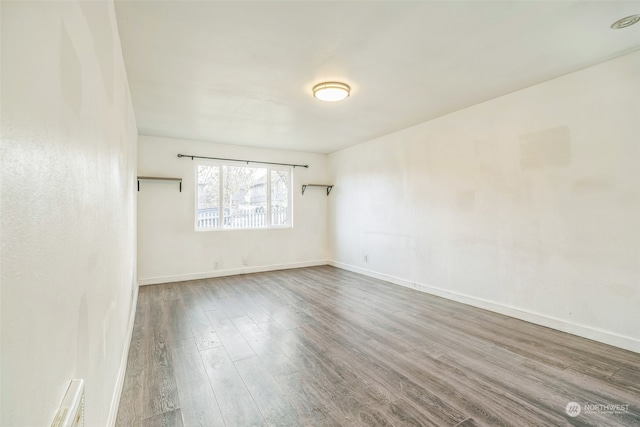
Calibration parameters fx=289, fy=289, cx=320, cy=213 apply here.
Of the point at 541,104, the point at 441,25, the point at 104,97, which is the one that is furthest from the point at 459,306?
the point at 104,97

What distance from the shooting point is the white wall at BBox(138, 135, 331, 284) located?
Answer: 4.76 meters

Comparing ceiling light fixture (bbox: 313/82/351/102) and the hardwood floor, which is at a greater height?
ceiling light fixture (bbox: 313/82/351/102)

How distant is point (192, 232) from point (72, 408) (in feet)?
15.0

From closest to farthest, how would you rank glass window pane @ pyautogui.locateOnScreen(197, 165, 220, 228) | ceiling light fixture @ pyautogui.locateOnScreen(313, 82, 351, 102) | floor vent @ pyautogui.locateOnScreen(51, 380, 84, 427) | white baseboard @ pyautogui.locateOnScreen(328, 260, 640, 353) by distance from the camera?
floor vent @ pyautogui.locateOnScreen(51, 380, 84, 427), white baseboard @ pyautogui.locateOnScreen(328, 260, 640, 353), ceiling light fixture @ pyautogui.locateOnScreen(313, 82, 351, 102), glass window pane @ pyautogui.locateOnScreen(197, 165, 220, 228)

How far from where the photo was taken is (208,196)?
17.5ft

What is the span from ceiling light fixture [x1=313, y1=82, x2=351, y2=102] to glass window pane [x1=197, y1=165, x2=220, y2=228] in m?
3.02

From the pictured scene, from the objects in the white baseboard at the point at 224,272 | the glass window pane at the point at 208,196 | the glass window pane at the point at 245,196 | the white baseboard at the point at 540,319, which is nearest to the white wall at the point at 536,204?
the white baseboard at the point at 540,319

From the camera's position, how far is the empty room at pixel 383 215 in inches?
29.8

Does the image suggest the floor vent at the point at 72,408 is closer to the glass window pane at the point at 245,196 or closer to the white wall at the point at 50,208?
the white wall at the point at 50,208

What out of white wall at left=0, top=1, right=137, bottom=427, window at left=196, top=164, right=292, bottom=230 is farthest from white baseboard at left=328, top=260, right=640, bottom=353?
white wall at left=0, top=1, right=137, bottom=427

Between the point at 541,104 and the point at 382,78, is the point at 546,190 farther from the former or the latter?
the point at 382,78

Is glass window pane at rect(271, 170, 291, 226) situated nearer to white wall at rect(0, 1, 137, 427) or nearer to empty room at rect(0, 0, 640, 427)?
empty room at rect(0, 0, 640, 427)

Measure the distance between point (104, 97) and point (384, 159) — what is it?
13.9 feet

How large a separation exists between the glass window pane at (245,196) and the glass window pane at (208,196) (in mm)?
147
